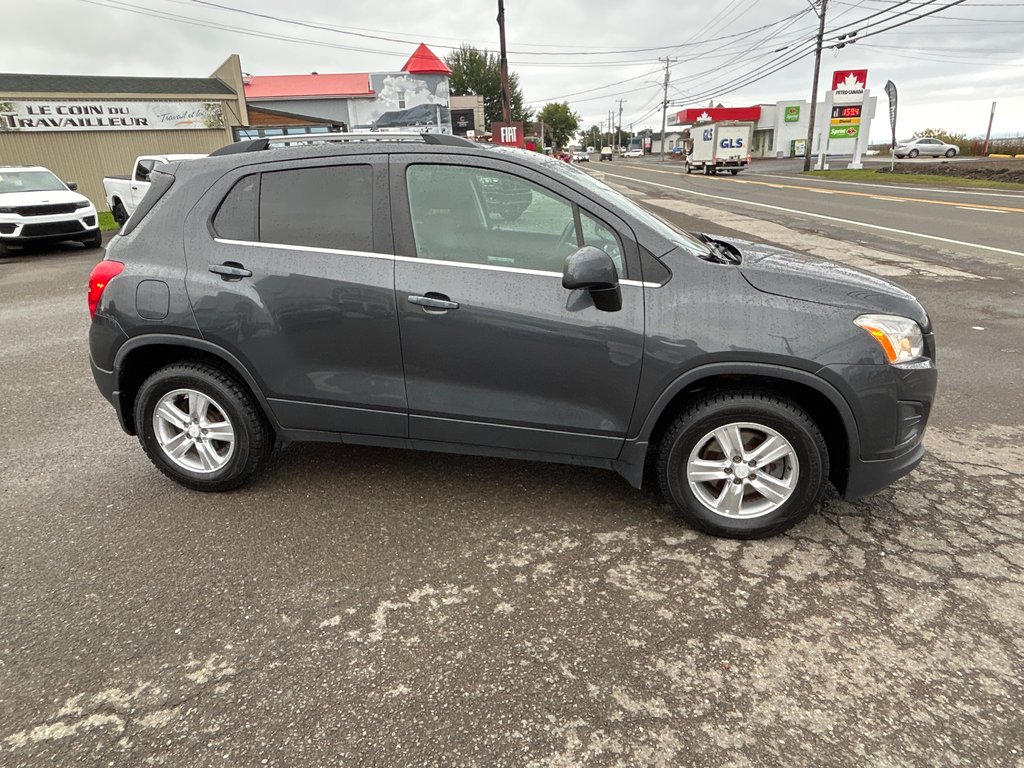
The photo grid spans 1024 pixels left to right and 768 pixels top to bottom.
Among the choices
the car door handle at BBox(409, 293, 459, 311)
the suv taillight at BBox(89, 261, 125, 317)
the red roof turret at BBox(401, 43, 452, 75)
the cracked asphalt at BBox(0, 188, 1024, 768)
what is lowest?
the cracked asphalt at BBox(0, 188, 1024, 768)

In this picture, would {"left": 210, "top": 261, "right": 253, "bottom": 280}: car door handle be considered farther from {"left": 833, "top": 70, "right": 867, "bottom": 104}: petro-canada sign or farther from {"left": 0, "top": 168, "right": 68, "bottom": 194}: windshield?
{"left": 833, "top": 70, "right": 867, "bottom": 104}: petro-canada sign

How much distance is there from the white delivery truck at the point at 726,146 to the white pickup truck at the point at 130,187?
116 feet

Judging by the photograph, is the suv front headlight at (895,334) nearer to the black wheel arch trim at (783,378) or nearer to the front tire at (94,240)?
the black wheel arch trim at (783,378)

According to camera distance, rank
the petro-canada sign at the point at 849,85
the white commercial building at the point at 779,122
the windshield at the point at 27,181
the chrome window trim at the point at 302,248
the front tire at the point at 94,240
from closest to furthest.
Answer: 1. the chrome window trim at the point at 302,248
2. the windshield at the point at 27,181
3. the front tire at the point at 94,240
4. the petro-canada sign at the point at 849,85
5. the white commercial building at the point at 779,122

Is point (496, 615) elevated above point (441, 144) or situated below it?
below

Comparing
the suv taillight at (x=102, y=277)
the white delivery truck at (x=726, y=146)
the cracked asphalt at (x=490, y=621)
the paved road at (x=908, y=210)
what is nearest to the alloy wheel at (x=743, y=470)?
the cracked asphalt at (x=490, y=621)

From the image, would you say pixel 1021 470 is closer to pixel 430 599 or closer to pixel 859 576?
pixel 859 576

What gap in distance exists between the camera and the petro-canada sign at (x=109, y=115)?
21734 millimetres

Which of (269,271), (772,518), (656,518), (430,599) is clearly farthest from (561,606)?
(269,271)

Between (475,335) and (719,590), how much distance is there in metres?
1.55

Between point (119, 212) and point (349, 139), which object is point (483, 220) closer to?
point (349, 139)

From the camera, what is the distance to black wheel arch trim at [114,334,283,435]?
11.3 feet

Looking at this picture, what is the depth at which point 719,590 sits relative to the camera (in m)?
2.84

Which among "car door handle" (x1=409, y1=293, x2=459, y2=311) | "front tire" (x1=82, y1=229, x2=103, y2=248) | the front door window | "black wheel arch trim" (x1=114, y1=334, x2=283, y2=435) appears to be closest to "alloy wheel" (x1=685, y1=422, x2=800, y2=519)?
the front door window
